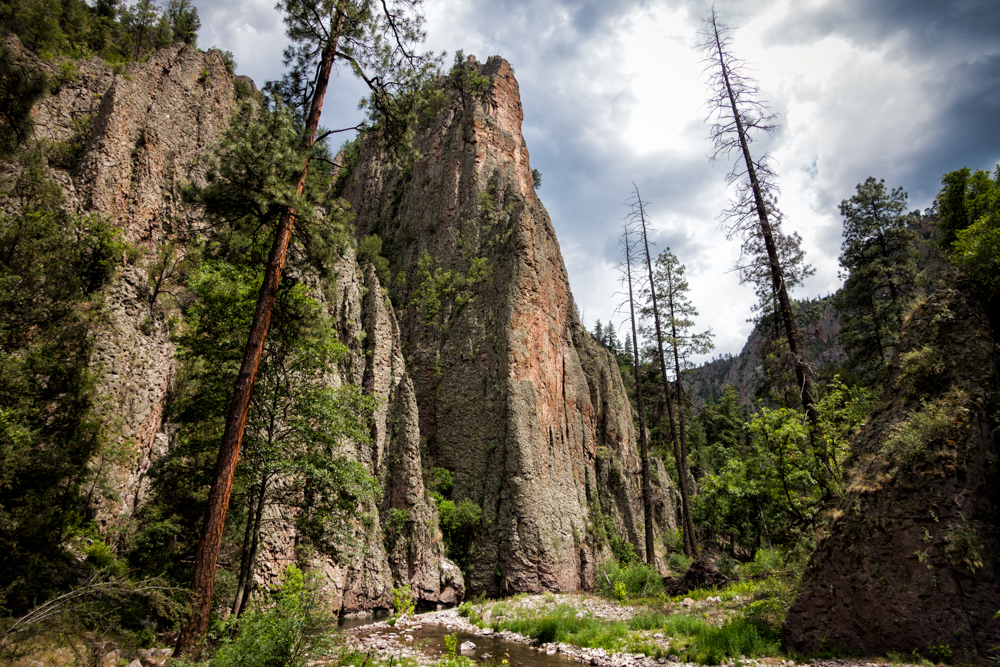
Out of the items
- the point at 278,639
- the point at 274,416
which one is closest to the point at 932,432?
the point at 278,639

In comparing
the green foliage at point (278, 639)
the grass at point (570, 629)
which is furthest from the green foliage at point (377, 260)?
the green foliage at point (278, 639)

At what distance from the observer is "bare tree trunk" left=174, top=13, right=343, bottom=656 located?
258 inches

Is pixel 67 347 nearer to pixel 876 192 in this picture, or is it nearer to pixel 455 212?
pixel 455 212

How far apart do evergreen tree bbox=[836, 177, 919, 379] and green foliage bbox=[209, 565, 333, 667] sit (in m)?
26.8

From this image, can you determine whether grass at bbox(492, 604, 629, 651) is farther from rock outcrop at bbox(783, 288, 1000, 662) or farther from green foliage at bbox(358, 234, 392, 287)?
green foliage at bbox(358, 234, 392, 287)

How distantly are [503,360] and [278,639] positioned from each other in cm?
1969

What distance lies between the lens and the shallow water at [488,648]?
10500 millimetres

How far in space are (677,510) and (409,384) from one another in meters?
28.0

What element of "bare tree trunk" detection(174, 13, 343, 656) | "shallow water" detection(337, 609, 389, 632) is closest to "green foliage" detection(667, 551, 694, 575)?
"shallow water" detection(337, 609, 389, 632)

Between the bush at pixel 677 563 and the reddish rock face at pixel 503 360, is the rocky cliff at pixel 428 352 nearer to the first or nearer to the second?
the reddish rock face at pixel 503 360

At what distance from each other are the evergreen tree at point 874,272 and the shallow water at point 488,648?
21993 millimetres

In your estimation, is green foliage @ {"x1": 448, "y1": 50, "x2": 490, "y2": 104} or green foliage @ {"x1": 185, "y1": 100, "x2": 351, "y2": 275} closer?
green foliage @ {"x1": 185, "y1": 100, "x2": 351, "y2": 275}

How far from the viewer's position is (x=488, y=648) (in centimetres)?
1197

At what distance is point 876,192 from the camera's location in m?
24.2
